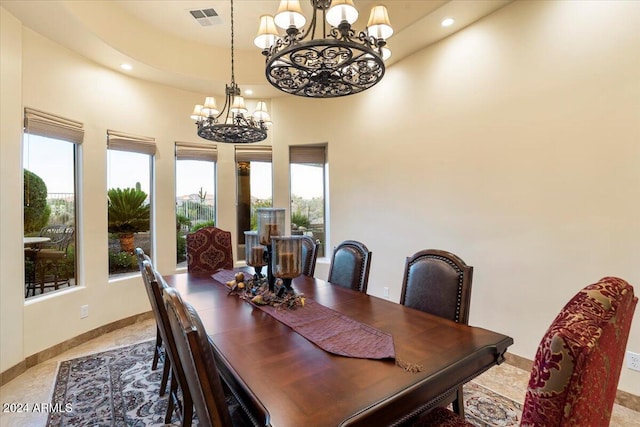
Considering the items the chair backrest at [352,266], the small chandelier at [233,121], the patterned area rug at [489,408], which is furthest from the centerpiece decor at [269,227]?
the patterned area rug at [489,408]

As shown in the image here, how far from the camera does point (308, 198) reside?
4.92m

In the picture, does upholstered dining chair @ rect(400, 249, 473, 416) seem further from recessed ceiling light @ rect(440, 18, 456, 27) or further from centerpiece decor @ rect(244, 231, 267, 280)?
recessed ceiling light @ rect(440, 18, 456, 27)

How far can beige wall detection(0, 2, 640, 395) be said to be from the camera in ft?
7.45

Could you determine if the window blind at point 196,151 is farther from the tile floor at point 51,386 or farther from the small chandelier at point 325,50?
the small chandelier at point 325,50

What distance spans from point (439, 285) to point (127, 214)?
12.7ft

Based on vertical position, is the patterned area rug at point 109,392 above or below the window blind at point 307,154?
below

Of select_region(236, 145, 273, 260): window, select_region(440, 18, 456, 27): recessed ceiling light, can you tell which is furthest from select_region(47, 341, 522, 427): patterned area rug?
select_region(440, 18, 456, 27): recessed ceiling light

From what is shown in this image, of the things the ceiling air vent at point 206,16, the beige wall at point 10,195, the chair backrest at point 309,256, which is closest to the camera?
the beige wall at point 10,195

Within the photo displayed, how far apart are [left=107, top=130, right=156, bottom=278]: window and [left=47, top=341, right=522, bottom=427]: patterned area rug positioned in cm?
138

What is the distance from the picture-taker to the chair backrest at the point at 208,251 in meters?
3.25

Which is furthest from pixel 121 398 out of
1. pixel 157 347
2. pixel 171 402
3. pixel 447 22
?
pixel 447 22

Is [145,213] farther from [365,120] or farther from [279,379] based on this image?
[279,379]

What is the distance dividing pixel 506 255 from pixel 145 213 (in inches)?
170

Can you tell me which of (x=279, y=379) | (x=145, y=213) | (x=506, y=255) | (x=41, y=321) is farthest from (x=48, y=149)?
(x=506, y=255)
